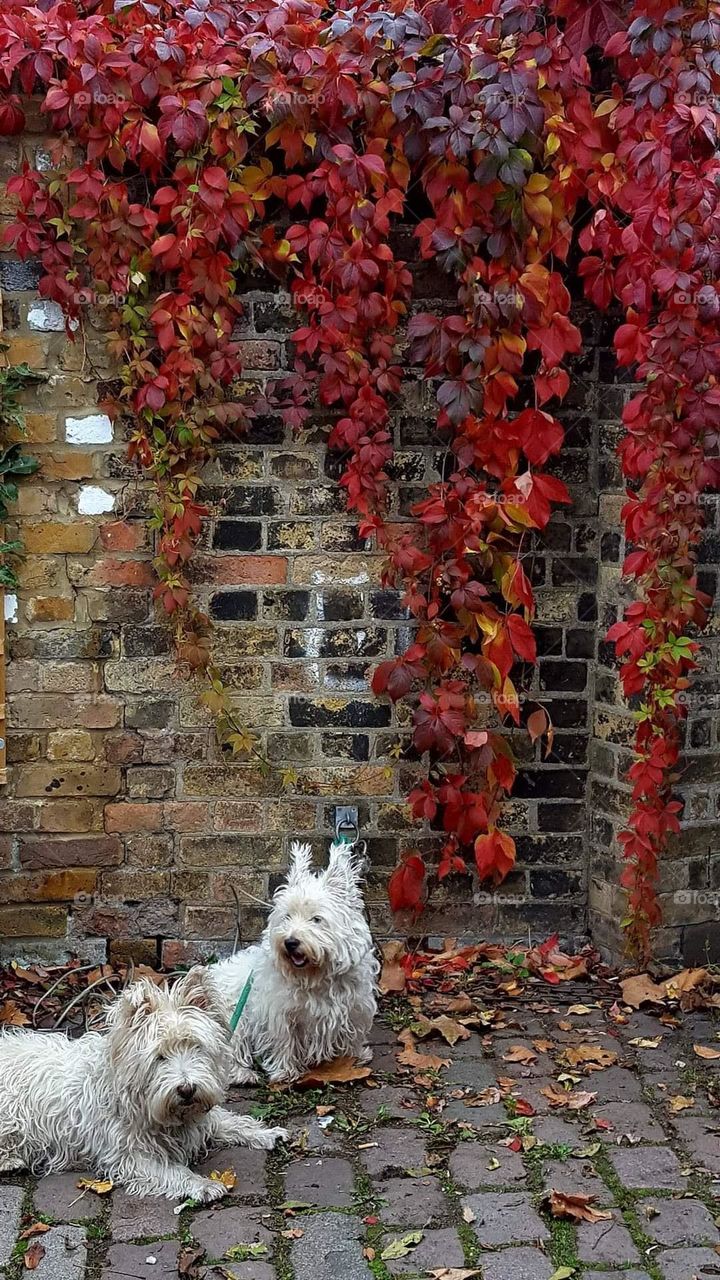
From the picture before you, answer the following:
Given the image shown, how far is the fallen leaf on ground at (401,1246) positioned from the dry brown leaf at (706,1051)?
4.90 ft

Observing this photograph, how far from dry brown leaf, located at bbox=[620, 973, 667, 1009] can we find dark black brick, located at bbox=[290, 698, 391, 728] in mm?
1351

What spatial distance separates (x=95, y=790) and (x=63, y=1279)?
2132mm

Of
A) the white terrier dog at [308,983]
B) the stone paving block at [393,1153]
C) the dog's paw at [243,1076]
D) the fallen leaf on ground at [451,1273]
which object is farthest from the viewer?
the dog's paw at [243,1076]

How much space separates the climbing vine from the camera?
470 centimetres

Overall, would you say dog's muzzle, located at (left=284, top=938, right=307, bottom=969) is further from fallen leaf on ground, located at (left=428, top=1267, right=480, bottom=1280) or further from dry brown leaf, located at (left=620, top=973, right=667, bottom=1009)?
dry brown leaf, located at (left=620, top=973, right=667, bottom=1009)

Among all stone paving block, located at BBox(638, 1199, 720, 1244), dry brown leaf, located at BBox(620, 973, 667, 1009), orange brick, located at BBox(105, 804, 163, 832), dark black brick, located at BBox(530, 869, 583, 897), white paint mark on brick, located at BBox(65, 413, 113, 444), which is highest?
white paint mark on brick, located at BBox(65, 413, 113, 444)

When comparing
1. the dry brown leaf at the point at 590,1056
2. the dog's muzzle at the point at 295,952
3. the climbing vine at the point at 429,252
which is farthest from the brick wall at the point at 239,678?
the dog's muzzle at the point at 295,952

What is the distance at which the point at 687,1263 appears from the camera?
341 centimetres

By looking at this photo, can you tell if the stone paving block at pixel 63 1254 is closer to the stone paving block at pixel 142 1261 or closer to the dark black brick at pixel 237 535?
the stone paving block at pixel 142 1261

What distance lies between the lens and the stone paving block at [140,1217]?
361 cm

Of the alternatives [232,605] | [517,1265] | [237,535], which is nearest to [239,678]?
[232,605]

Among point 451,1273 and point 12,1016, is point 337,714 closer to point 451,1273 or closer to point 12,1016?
point 12,1016

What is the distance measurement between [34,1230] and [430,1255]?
105 cm

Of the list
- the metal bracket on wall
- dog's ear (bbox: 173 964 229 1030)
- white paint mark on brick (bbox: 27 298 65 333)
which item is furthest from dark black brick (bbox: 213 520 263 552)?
dog's ear (bbox: 173 964 229 1030)
